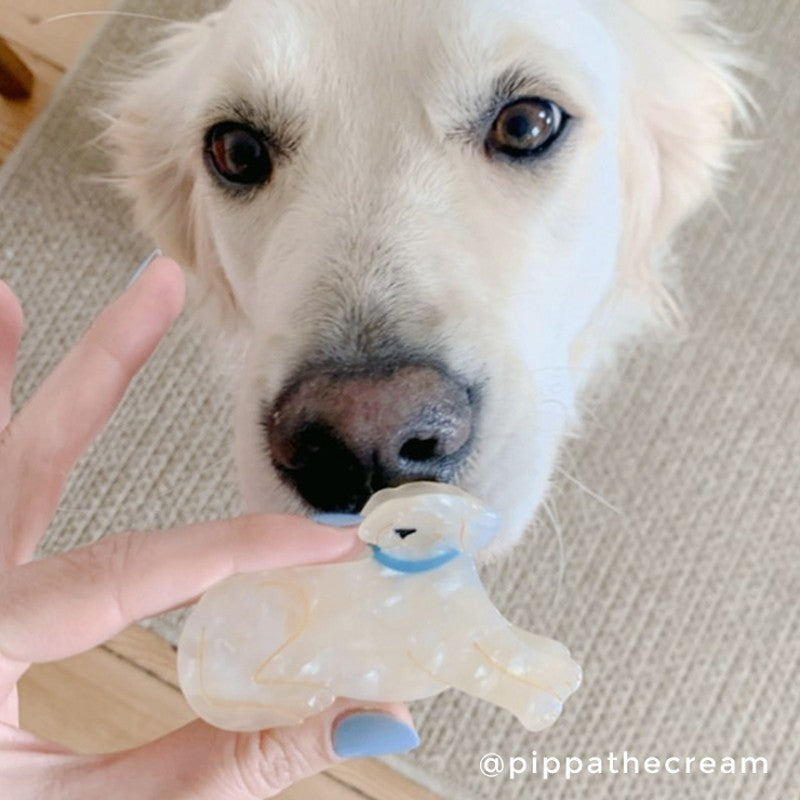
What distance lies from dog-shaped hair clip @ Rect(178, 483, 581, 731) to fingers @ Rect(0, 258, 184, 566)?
8.5 inches

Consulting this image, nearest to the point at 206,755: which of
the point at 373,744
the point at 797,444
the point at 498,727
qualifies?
the point at 373,744

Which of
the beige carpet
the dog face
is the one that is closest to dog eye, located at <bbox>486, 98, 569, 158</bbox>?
the dog face

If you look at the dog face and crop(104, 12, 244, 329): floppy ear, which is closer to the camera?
the dog face

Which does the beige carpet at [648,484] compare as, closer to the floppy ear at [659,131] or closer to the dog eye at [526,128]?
the floppy ear at [659,131]

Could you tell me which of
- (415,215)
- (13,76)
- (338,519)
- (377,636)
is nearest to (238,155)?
(415,215)

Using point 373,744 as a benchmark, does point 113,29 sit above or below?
above

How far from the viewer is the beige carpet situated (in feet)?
5.29

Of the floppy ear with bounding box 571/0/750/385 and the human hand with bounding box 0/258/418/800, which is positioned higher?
the floppy ear with bounding box 571/0/750/385

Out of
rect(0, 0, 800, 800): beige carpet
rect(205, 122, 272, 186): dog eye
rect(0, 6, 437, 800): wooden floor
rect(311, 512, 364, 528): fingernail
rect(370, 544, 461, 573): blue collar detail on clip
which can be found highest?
rect(205, 122, 272, 186): dog eye

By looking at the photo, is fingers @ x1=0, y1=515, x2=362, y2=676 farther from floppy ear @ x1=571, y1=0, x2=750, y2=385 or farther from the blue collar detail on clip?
floppy ear @ x1=571, y1=0, x2=750, y2=385

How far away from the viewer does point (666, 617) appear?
65.6 inches

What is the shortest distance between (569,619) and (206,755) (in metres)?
0.95

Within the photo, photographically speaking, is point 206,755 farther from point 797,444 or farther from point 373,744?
point 797,444

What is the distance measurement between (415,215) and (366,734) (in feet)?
1.69
